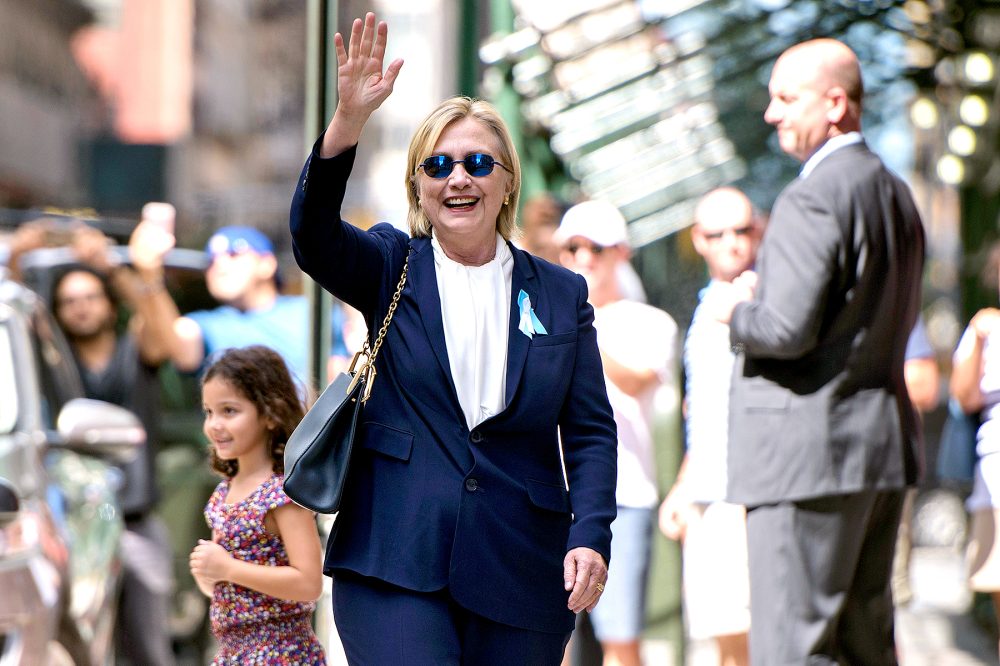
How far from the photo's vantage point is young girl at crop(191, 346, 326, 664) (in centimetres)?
385

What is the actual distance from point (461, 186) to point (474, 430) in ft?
1.71

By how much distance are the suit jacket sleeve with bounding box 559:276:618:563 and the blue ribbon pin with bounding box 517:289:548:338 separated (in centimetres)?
13

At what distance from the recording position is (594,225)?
6082 mm

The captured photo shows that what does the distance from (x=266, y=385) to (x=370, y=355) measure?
0.85m

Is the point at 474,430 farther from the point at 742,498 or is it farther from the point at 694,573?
the point at 694,573

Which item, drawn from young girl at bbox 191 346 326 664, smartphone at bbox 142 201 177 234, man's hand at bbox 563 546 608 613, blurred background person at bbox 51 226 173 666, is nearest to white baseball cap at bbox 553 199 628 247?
blurred background person at bbox 51 226 173 666

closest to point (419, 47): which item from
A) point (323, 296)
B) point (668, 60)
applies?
point (668, 60)

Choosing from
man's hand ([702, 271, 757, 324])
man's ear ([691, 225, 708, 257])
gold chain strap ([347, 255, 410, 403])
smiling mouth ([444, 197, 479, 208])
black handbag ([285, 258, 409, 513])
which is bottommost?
black handbag ([285, 258, 409, 513])

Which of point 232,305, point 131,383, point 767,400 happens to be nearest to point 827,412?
point 767,400

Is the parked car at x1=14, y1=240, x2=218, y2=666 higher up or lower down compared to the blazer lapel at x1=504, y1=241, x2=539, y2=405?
lower down

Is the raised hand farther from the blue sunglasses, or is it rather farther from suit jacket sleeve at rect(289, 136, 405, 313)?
the blue sunglasses

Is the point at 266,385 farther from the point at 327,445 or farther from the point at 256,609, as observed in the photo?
the point at 327,445

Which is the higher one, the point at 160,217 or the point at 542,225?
the point at 160,217

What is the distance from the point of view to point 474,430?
131 inches
